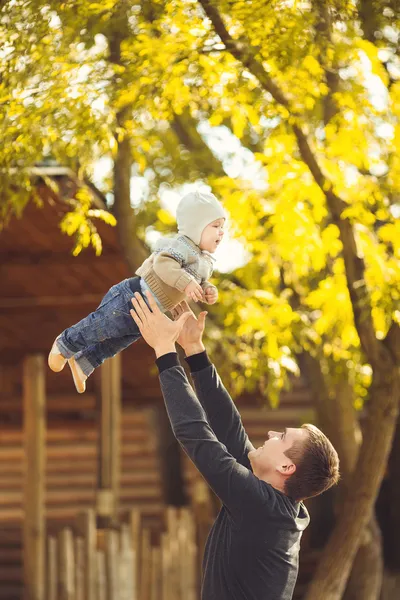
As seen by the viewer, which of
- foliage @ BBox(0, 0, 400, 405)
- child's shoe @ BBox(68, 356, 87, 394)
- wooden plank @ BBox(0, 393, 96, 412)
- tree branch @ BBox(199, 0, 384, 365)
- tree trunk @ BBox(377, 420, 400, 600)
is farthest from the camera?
wooden plank @ BBox(0, 393, 96, 412)

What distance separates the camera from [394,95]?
24.1ft

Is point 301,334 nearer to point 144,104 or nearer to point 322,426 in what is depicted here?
point 322,426

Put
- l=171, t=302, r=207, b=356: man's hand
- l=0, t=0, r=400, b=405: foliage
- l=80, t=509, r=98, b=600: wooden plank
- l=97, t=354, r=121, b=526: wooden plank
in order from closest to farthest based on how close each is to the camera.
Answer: l=171, t=302, r=207, b=356: man's hand
l=0, t=0, r=400, b=405: foliage
l=80, t=509, r=98, b=600: wooden plank
l=97, t=354, r=121, b=526: wooden plank

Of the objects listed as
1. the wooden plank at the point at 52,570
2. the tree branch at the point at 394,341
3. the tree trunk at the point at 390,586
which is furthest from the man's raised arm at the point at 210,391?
the tree trunk at the point at 390,586

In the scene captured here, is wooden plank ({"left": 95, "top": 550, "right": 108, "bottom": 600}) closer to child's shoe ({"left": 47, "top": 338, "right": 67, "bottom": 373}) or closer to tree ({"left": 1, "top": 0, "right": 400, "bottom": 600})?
tree ({"left": 1, "top": 0, "right": 400, "bottom": 600})

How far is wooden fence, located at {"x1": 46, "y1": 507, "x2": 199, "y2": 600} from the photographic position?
374 inches

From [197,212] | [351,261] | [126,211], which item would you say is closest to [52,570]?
[126,211]

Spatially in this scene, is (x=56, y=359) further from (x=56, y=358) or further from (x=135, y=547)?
(x=135, y=547)

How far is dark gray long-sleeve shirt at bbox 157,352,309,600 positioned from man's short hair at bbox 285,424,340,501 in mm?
66

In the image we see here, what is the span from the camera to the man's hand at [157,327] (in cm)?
360

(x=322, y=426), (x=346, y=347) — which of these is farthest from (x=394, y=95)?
(x=322, y=426)

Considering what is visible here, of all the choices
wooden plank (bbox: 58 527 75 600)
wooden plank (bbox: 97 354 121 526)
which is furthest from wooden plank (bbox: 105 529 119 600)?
wooden plank (bbox: 97 354 121 526)

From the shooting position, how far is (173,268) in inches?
151

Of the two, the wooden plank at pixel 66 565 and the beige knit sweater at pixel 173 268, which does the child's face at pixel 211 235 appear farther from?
the wooden plank at pixel 66 565
